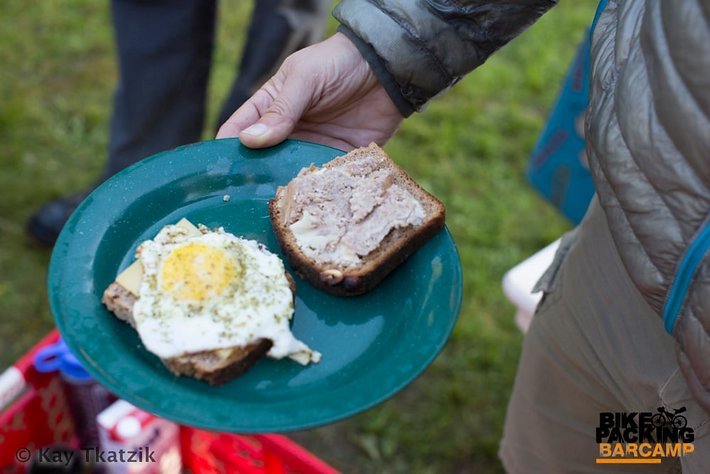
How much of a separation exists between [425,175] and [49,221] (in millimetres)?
2233

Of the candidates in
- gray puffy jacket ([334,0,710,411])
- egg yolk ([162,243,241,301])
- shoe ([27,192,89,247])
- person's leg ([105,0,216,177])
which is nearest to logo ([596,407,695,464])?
gray puffy jacket ([334,0,710,411])

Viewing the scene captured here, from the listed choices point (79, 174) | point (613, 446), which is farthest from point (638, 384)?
point (79, 174)

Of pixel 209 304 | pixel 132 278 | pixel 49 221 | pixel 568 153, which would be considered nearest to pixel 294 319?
pixel 209 304

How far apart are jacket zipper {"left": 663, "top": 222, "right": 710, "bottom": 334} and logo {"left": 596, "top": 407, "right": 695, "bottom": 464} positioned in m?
0.36

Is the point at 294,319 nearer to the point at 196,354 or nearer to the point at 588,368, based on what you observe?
the point at 196,354

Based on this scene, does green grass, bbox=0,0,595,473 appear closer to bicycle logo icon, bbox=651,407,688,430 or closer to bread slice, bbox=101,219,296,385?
bicycle logo icon, bbox=651,407,688,430

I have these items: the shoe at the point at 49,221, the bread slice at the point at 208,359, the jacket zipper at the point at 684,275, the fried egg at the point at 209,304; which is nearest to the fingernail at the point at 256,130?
the fried egg at the point at 209,304

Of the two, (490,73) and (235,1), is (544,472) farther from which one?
(235,1)

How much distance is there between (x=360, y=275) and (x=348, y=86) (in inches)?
29.0

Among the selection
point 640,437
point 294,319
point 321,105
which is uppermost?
point 321,105

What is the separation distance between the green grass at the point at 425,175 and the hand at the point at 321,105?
1513mm

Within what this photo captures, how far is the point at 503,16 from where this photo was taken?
2.32 m

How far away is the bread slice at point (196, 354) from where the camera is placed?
6.24ft

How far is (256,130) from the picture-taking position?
7.50 ft
